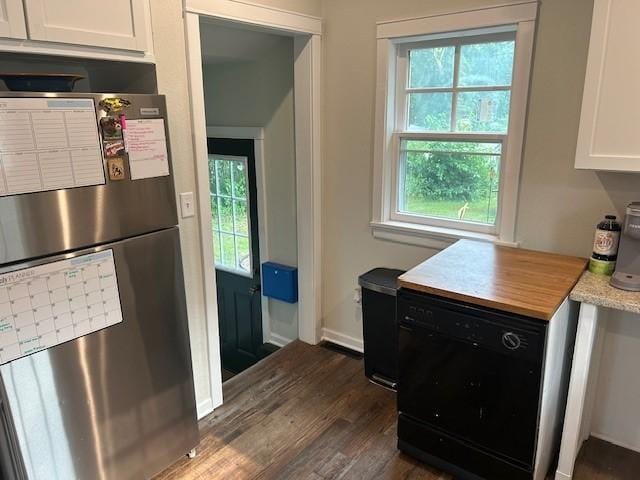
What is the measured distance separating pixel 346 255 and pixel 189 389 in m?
1.34

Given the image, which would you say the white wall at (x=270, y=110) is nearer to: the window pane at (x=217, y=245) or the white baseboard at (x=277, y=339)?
the white baseboard at (x=277, y=339)

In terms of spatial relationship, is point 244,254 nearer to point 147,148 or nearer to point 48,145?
point 147,148

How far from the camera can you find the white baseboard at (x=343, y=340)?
3.13 meters

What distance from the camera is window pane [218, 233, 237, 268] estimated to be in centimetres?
378

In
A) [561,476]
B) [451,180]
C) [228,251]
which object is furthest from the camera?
[228,251]

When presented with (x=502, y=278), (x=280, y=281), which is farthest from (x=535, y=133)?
(x=280, y=281)

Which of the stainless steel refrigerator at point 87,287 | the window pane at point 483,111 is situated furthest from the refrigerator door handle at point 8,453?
the window pane at point 483,111

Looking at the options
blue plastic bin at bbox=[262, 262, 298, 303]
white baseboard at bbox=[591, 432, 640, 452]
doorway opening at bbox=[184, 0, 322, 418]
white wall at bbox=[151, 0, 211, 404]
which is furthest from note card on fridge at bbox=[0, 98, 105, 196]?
white baseboard at bbox=[591, 432, 640, 452]

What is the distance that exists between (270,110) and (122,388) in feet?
6.71

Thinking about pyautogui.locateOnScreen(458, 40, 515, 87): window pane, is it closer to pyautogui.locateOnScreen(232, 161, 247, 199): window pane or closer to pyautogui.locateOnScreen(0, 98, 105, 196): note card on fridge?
pyautogui.locateOnScreen(232, 161, 247, 199): window pane

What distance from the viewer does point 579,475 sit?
6.83ft

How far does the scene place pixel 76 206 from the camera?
5.25 ft

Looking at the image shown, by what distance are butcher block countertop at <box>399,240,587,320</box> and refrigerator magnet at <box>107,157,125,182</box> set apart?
118cm

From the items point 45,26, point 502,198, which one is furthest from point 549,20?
point 45,26
